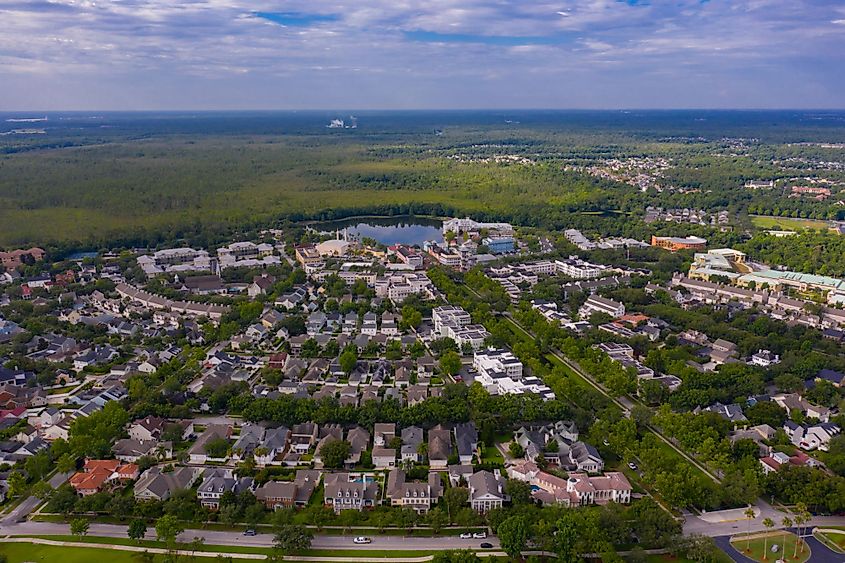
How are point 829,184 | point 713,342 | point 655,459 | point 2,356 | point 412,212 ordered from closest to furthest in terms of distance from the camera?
1. point 655,459
2. point 2,356
3. point 713,342
4. point 412,212
5. point 829,184

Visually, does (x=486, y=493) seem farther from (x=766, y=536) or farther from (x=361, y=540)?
(x=766, y=536)

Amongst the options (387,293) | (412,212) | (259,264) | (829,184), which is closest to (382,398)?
(387,293)

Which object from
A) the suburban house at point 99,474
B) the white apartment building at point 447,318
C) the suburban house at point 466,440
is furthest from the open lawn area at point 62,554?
the white apartment building at point 447,318

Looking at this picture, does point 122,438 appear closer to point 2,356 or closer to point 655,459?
point 2,356

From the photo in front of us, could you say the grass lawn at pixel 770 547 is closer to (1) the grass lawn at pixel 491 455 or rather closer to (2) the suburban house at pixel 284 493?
(1) the grass lawn at pixel 491 455

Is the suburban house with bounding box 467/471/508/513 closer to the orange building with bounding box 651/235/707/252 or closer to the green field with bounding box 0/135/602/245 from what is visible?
the orange building with bounding box 651/235/707/252

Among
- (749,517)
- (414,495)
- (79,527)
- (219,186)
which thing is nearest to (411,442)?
(414,495)

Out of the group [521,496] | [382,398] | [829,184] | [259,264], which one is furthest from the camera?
[829,184]
